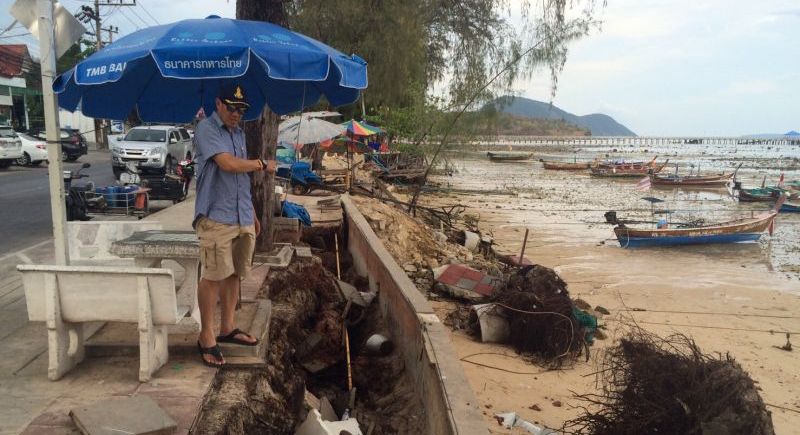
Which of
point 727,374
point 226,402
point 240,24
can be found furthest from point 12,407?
point 727,374

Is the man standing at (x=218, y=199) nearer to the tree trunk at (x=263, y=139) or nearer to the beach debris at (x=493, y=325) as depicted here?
the tree trunk at (x=263, y=139)

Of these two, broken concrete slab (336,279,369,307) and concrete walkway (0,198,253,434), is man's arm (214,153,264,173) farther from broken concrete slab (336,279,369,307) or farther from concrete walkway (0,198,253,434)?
broken concrete slab (336,279,369,307)

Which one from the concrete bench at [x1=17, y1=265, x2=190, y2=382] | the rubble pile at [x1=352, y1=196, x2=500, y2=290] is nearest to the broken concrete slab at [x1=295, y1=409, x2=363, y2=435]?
the concrete bench at [x1=17, y1=265, x2=190, y2=382]

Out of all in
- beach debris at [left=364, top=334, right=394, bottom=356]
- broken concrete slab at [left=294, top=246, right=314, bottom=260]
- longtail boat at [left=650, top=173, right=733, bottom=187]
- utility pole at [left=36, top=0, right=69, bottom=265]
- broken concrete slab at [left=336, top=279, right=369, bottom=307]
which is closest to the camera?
utility pole at [left=36, top=0, right=69, bottom=265]

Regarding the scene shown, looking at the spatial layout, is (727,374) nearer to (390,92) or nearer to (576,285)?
(576,285)

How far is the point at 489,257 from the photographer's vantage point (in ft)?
42.2

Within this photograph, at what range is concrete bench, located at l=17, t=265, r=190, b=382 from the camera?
3.28 metres

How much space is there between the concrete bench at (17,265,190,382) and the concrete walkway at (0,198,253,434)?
0.43 ft

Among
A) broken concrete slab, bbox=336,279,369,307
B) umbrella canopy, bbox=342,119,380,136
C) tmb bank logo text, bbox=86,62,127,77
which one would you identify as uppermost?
tmb bank logo text, bbox=86,62,127,77

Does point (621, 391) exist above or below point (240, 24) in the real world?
below

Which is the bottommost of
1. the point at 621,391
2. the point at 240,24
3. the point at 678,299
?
the point at 678,299

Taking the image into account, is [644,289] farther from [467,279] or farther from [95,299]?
[95,299]

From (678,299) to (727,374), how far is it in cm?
813

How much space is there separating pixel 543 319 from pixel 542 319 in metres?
0.01
